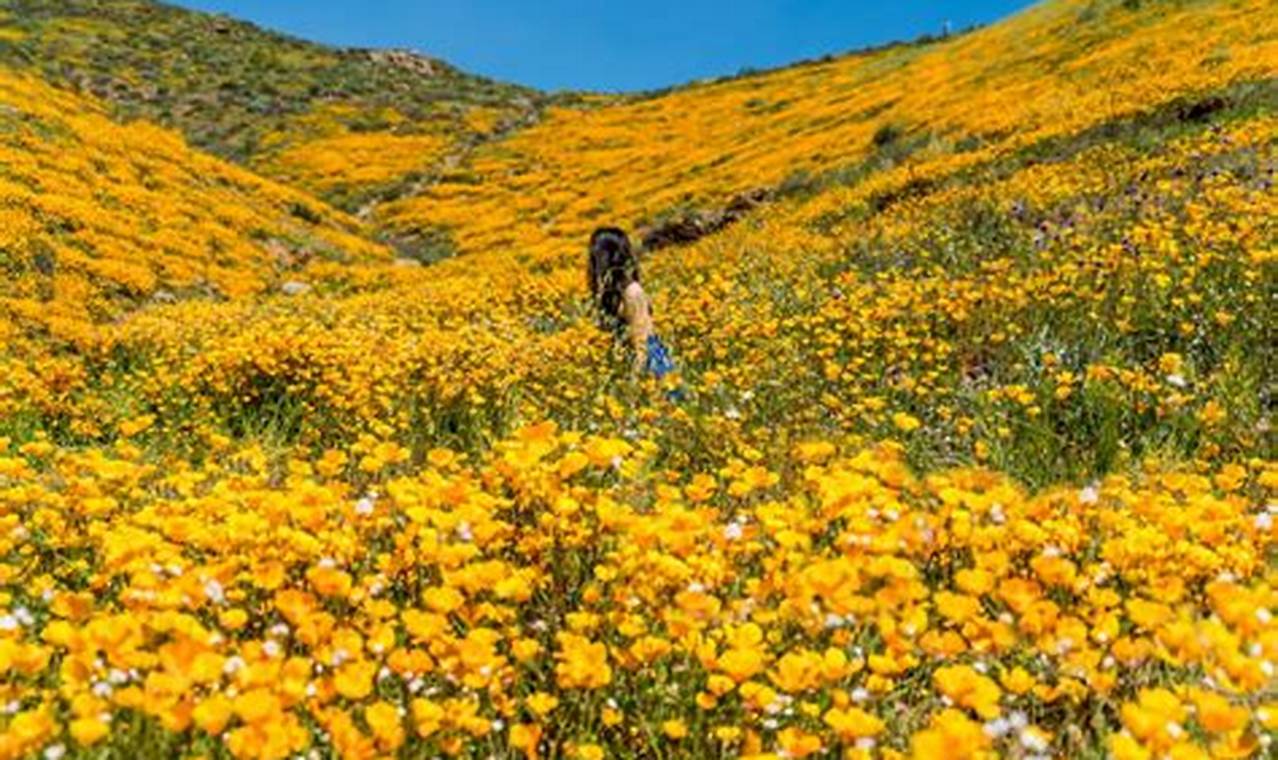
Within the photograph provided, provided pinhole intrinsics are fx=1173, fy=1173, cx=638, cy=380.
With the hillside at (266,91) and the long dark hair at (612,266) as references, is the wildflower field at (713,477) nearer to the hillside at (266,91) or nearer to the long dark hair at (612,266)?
the long dark hair at (612,266)

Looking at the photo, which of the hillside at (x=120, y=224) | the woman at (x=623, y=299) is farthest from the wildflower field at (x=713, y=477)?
the woman at (x=623, y=299)

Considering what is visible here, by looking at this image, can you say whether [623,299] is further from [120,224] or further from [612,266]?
[120,224]

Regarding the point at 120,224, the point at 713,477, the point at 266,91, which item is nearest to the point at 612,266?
the point at 713,477

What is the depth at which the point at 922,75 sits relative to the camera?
45594 millimetres

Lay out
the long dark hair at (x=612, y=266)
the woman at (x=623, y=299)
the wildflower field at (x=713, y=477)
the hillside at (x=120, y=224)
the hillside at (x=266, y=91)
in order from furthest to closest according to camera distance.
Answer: the hillside at (x=266, y=91) → the hillside at (x=120, y=224) → the long dark hair at (x=612, y=266) → the woman at (x=623, y=299) → the wildflower field at (x=713, y=477)

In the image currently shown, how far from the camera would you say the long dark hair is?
437 inches

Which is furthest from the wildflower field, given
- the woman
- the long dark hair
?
the long dark hair

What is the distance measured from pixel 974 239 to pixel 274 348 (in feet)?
26.8

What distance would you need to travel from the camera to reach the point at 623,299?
10859 mm

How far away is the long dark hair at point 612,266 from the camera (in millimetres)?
11109

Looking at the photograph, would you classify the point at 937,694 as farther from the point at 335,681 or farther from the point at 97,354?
the point at 97,354

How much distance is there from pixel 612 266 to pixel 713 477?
5.05 metres

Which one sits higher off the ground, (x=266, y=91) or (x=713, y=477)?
(x=266, y=91)

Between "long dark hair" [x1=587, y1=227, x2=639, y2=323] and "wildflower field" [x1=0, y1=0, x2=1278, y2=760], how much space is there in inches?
32.7
